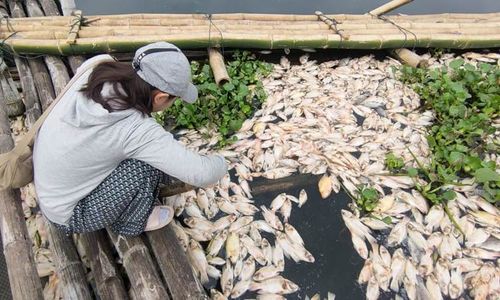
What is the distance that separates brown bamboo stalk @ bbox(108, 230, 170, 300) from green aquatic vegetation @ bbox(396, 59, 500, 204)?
1.98 meters

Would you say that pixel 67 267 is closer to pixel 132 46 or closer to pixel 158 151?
pixel 158 151

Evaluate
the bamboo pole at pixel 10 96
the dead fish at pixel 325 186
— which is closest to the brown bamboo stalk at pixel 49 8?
the bamboo pole at pixel 10 96

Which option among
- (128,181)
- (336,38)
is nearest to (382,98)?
(336,38)

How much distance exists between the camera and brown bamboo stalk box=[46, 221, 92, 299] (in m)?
2.23

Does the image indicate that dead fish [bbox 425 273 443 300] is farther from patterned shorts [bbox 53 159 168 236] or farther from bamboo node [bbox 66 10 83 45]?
bamboo node [bbox 66 10 83 45]

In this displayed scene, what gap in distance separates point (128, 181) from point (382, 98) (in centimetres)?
272

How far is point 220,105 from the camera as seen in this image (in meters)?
3.59

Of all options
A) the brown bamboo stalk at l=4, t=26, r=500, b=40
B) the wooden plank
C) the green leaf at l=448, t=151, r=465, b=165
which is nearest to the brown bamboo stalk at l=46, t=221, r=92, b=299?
the wooden plank

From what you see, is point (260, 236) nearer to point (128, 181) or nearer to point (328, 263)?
point (328, 263)

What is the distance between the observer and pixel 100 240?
245 cm

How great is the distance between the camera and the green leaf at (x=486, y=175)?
2.85 metres

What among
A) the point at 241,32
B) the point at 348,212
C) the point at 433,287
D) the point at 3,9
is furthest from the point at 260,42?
the point at 3,9

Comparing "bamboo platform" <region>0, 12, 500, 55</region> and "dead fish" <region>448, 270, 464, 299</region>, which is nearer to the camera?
"dead fish" <region>448, 270, 464, 299</region>

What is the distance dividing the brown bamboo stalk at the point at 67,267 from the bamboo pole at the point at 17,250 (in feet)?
0.65
